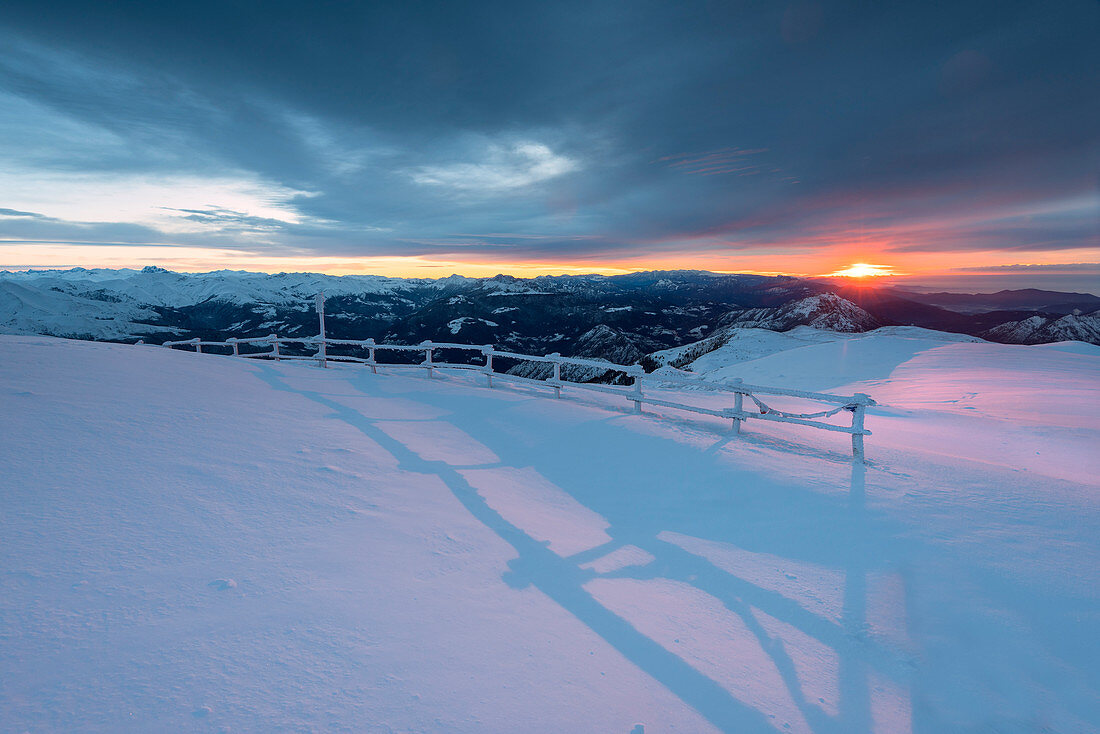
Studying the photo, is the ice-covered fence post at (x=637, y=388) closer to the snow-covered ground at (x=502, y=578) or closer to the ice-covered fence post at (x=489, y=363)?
the snow-covered ground at (x=502, y=578)

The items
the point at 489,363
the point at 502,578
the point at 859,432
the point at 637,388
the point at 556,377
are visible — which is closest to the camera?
the point at 502,578

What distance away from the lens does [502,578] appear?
503 cm

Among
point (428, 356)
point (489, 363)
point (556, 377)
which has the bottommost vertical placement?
point (556, 377)

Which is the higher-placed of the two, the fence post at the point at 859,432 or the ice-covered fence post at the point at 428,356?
the ice-covered fence post at the point at 428,356

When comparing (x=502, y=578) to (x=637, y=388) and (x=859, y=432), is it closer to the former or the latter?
(x=859, y=432)

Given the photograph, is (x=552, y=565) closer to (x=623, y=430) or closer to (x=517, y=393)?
(x=623, y=430)

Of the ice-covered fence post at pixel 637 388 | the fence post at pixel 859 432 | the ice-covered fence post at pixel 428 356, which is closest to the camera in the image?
the fence post at pixel 859 432

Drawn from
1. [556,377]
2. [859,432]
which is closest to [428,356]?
[556,377]

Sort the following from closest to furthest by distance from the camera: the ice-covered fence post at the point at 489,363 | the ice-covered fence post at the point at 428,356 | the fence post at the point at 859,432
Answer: the fence post at the point at 859,432 < the ice-covered fence post at the point at 489,363 < the ice-covered fence post at the point at 428,356

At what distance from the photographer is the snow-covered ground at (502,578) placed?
3.26 metres

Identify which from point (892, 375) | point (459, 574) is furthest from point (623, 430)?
point (892, 375)

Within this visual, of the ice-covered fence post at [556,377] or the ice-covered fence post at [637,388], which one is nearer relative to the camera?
the ice-covered fence post at [637,388]

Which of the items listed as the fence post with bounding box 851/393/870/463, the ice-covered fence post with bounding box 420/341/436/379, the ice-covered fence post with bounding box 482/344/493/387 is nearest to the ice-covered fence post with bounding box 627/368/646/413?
the fence post with bounding box 851/393/870/463

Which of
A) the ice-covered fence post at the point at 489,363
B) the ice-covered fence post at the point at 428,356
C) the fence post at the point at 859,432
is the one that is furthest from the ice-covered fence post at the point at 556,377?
the fence post at the point at 859,432
